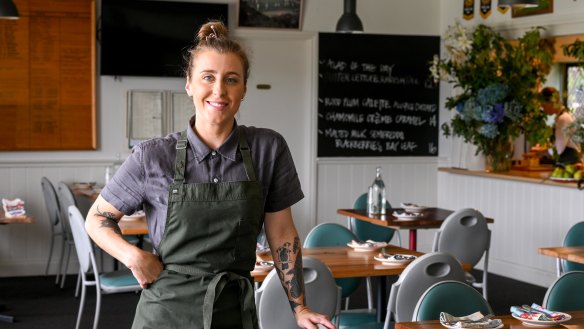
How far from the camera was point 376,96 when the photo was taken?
898cm

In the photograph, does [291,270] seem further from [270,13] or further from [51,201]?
[270,13]

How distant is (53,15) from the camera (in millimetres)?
7848

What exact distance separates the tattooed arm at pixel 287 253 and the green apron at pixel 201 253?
0.48 ft

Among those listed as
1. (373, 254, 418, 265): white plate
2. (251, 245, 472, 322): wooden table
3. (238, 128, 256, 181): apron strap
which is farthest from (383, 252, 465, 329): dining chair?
(238, 128, 256, 181): apron strap

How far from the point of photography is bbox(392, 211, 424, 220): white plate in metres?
6.36

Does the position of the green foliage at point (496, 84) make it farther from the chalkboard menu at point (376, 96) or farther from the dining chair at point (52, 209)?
the dining chair at point (52, 209)

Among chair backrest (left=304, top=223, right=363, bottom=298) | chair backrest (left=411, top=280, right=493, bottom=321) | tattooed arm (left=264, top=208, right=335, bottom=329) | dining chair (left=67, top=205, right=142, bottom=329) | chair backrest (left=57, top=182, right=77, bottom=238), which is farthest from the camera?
chair backrest (left=57, top=182, right=77, bottom=238)

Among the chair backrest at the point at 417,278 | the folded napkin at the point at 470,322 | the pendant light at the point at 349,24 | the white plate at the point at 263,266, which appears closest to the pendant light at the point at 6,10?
the pendant light at the point at 349,24

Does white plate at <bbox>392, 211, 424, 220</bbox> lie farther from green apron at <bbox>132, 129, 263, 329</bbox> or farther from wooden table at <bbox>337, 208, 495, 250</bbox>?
green apron at <bbox>132, 129, 263, 329</bbox>

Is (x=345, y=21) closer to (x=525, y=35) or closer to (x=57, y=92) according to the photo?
(x=525, y=35)

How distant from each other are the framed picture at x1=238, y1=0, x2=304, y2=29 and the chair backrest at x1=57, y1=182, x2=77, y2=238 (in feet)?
7.41

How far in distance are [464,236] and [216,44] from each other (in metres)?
3.93

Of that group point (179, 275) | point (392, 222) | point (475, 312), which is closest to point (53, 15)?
point (392, 222)

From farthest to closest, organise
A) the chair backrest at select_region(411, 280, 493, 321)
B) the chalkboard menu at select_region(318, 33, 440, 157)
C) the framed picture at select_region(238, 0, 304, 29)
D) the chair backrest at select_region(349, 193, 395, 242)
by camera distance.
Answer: the chalkboard menu at select_region(318, 33, 440, 157), the framed picture at select_region(238, 0, 304, 29), the chair backrest at select_region(349, 193, 395, 242), the chair backrest at select_region(411, 280, 493, 321)
